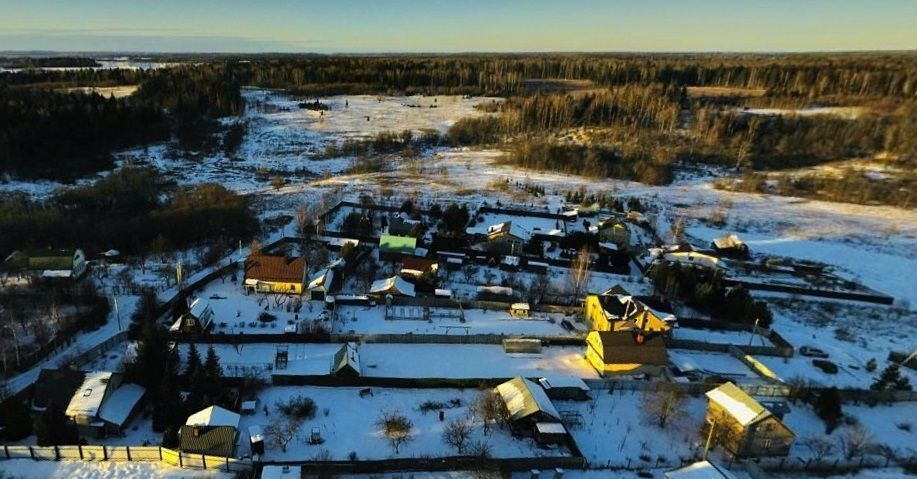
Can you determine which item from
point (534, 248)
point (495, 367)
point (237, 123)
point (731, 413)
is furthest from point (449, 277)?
point (237, 123)

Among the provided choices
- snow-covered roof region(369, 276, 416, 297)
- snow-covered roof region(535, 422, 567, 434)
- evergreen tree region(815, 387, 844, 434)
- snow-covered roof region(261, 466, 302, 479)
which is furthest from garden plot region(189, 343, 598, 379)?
evergreen tree region(815, 387, 844, 434)

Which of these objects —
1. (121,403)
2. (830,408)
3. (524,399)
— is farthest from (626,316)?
(121,403)

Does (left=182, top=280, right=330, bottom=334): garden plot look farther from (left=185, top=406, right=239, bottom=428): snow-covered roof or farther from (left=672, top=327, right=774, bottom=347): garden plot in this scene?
(left=672, top=327, right=774, bottom=347): garden plot

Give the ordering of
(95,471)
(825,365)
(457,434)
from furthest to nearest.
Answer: (825,365)
(457,434)
(95,471)

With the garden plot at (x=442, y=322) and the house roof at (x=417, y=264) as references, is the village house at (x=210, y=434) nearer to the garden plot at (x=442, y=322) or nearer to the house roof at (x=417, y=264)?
the garden plot at (x=442, y=322)

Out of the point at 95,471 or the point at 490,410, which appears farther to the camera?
Result: the point at 490,410

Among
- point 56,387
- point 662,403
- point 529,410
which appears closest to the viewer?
point 56,387

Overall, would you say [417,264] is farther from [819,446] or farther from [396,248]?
[819,446]

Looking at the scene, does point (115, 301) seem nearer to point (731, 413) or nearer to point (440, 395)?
point (440, 395)
